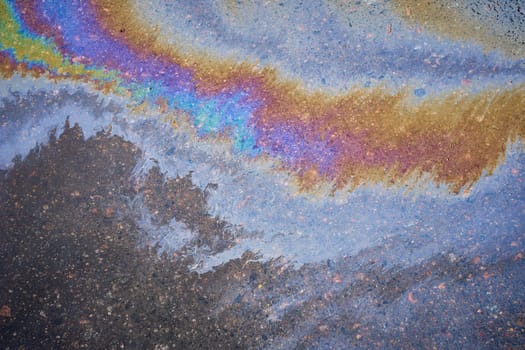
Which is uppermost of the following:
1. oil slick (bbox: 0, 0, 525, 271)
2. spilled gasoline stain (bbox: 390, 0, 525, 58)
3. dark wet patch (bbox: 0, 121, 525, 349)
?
spilled gasoline stain (bbox: 390, 0, 525, 58)

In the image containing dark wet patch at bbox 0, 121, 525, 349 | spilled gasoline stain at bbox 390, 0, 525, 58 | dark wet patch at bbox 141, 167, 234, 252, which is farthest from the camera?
spilled gasoline stain at bbox 390, 0, 525, 58

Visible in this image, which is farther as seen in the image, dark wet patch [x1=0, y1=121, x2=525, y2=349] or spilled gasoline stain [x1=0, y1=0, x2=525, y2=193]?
spilled gasoline stain [x1=0, y1=0, x2=525, y2=193]

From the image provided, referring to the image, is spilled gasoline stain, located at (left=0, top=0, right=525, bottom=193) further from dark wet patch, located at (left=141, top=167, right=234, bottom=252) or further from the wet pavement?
dark wet patch, located at (left=141, top=167, right=234, bottom=252)

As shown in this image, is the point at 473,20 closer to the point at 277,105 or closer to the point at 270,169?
the point at 277,105

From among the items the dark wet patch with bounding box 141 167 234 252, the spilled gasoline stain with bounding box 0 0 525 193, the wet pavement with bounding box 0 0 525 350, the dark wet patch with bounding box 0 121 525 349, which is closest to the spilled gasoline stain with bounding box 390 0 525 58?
the wet pavement with bounding box 0 0 525 350

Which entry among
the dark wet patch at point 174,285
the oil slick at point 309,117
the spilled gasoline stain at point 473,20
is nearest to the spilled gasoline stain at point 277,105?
the oil slick at point 309,117

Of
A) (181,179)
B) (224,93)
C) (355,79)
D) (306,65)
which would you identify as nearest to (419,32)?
(355,79)

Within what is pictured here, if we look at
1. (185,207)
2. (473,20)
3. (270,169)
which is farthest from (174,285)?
(473,20)

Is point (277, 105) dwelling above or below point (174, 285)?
above

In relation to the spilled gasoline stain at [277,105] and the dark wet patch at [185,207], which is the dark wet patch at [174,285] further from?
the spilled gasoline stain at [277,105]
